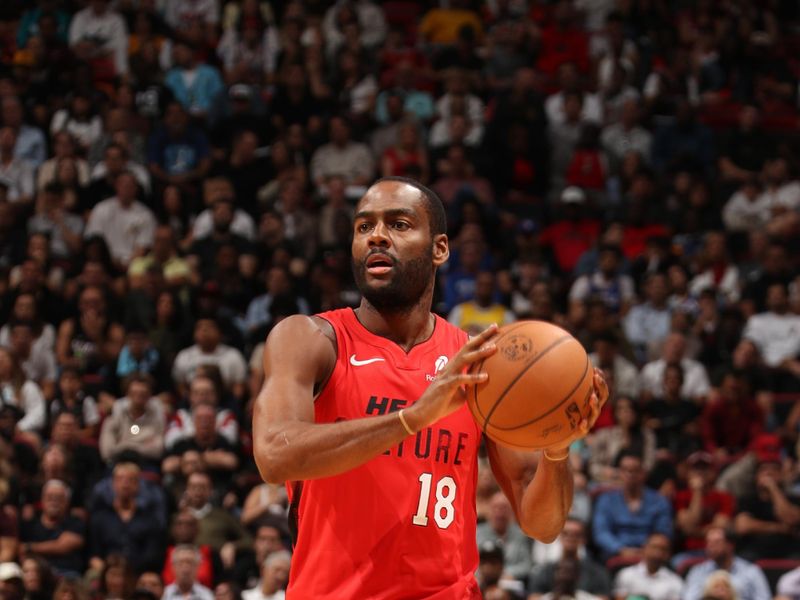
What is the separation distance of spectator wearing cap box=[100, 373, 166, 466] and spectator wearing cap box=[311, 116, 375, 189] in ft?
14.8

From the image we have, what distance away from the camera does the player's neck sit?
15.1 feet

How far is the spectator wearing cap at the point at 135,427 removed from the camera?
1281 centimetres

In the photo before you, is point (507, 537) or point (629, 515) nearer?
point (507, 537)

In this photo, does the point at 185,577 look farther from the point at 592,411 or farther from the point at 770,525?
the point at 592,411

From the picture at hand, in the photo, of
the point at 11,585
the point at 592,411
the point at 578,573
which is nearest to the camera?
the point at 592,411

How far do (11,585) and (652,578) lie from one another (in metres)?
5.33

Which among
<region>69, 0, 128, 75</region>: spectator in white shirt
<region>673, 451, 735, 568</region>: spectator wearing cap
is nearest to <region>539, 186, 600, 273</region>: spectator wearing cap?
<region>673, 451, 735, 568</region>: spectator wearing cap

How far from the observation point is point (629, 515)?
40.6ft

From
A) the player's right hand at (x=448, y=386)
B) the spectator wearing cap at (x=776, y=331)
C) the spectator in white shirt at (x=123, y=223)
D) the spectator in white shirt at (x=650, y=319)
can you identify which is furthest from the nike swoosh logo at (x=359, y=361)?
the spectator in white shirt at (x=123, y=223)

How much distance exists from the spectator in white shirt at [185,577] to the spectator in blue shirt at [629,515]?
3.64 metres

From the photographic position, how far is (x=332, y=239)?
608 inches

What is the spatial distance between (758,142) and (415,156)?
4643mm

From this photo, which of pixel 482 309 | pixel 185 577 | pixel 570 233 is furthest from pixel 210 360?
pixel 570 233

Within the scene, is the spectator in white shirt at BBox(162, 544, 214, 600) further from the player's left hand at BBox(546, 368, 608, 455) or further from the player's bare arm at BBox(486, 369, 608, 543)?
the player's left hand at BBox(546, 368, 608, 455)
